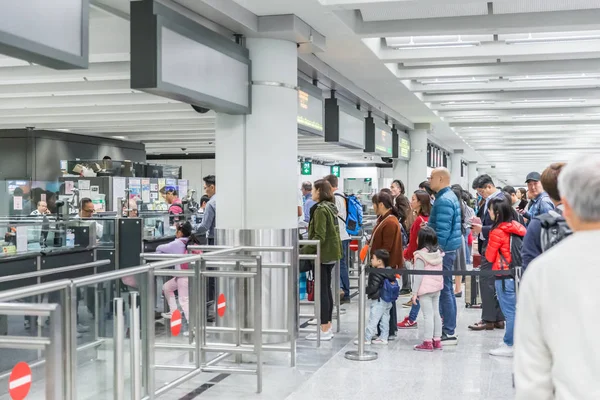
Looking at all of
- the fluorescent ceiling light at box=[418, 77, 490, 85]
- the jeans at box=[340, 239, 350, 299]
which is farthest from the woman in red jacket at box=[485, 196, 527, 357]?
the fluorescent ceiling light at box=[418, 77, 490, 85]

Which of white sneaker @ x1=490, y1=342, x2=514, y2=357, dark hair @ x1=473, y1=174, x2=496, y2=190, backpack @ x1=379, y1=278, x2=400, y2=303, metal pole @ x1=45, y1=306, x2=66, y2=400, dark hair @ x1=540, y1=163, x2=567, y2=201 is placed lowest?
white sneaker @ x1=490, y1=342, x2=514, y2=357

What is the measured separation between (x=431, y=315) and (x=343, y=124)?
3835 mm

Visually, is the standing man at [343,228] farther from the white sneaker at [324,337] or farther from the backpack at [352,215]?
the white sneaker at [324,337]

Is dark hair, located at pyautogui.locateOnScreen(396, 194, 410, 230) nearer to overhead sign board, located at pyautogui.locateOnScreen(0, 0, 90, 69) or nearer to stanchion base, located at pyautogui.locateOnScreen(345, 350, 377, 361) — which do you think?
stanchion base, located at pyautogui.locateOnScreen(345, 350, 377, 361)

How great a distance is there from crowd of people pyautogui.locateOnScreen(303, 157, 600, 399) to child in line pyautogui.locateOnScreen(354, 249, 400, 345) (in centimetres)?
1

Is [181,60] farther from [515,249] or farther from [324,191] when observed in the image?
[515,249]

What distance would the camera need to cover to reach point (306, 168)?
33.8 meters

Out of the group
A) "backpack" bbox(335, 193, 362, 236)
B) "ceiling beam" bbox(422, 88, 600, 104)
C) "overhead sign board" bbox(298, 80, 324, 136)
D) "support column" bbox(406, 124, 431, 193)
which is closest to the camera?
"overhead sign board" bbox(298, 80, 324, 136)

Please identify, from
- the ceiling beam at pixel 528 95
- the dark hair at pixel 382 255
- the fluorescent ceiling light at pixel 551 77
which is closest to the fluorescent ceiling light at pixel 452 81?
the fluorescent ceiling light at pixel 551 77

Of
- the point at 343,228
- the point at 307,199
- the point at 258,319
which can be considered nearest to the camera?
the point at 258,319

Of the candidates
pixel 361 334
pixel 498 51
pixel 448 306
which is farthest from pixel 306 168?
pixel 361 334

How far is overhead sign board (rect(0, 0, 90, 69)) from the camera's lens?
129 inches

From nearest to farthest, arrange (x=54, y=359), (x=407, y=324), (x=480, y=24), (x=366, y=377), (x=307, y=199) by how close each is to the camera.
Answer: (x=54, y=359)
(x=366, y=377)
(x=480, y=24)
(x=407, y=324)
(x=307, y=199)

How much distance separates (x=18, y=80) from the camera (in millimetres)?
10656
